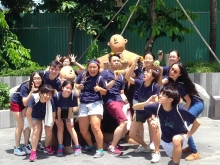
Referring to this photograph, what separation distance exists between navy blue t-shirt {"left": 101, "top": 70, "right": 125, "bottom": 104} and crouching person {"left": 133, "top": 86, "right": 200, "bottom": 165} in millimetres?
920

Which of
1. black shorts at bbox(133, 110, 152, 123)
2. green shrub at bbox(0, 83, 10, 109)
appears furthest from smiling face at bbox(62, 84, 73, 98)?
green shrub at bbox(0, 83, 10, 109)

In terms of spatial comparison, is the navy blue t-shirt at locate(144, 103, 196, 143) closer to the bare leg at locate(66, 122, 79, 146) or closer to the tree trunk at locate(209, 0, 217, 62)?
the bare leg at locate(66, 122, 79, 146)

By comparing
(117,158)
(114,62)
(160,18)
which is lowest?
(117,158)

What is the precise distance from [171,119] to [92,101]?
1378mm

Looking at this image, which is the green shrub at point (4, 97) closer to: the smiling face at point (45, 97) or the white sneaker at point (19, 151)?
the white sneaker at point (19, 151)

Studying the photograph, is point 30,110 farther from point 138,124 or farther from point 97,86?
point 138,124

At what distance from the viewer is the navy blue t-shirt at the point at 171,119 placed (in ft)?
18.4

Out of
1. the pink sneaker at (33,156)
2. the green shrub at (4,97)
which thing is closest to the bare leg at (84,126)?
the pink sneaker at (33,156)

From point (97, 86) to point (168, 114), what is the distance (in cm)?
130

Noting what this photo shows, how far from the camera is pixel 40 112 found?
639cm

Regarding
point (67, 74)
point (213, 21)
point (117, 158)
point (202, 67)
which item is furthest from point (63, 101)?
point (213, 21)

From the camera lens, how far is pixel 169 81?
6297mm

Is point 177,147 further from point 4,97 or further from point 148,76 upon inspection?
point 4,97

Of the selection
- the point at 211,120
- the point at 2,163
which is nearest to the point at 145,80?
the point at 2,163
